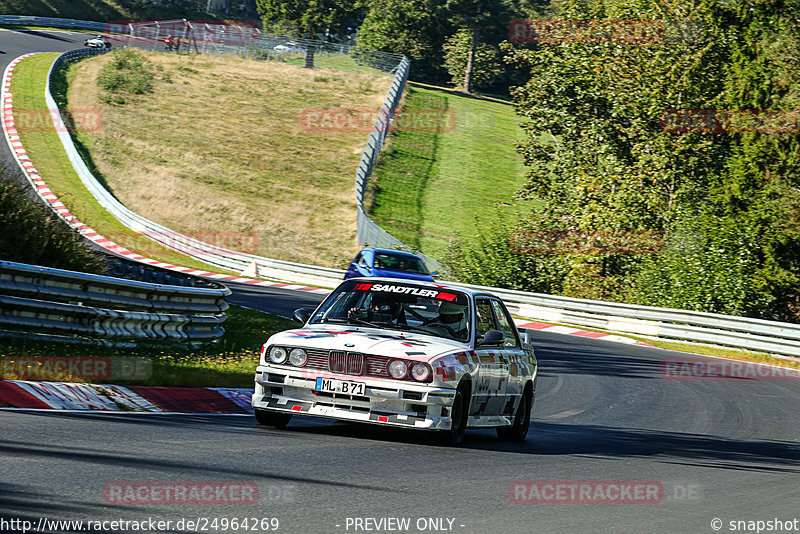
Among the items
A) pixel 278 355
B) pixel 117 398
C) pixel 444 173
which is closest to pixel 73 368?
pixel 117 398

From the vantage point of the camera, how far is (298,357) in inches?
346

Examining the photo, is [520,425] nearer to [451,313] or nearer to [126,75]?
[451,313]

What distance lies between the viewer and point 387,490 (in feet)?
21.8

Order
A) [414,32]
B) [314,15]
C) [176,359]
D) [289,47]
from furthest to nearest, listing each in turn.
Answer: [414,32] < [314,15] < [289,47] < [176,359]

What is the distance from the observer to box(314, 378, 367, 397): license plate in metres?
8.48

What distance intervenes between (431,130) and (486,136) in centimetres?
401

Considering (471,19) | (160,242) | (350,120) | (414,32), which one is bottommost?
(160,242)

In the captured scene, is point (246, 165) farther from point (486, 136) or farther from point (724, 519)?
point (724, 519)

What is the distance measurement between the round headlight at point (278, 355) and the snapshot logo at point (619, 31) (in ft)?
101

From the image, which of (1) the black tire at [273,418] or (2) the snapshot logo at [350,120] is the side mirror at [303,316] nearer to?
(1) the black tire at [273,418]

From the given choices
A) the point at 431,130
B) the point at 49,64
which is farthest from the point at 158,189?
the point at 431,130

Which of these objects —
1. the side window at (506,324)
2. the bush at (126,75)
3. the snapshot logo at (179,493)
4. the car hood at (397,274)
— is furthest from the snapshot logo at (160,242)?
the snapshot logo at (179,493)

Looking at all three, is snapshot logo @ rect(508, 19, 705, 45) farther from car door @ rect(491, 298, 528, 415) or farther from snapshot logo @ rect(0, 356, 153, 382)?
snapshot logo @ rect(0, 356, 153, 382)

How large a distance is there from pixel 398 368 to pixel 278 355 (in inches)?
44.1
